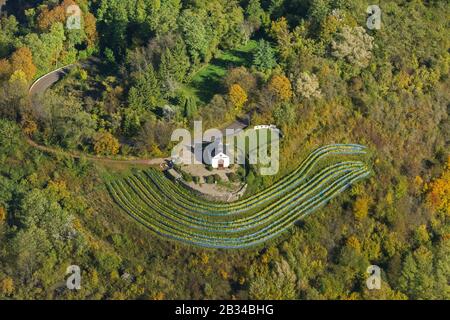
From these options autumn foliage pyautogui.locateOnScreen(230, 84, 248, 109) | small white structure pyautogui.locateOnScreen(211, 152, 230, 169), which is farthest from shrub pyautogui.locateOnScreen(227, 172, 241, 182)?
autumn foliage pyautogui.locateOnScreen(230, 84, 248, 109)

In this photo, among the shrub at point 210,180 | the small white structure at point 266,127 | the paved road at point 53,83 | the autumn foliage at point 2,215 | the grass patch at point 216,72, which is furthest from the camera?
the grass patch at point 216,72

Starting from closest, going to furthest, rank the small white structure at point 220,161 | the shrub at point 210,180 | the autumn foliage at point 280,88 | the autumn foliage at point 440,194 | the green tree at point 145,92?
the shrub at point 210,180
the small white structure at point 220,161
the green tree at point 145,92
the autumn foliage at point 440,194
the autumn foliage at point 280,88

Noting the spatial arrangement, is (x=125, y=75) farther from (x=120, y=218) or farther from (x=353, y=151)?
(x=353, y=151)

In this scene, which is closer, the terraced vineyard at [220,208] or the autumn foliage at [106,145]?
the terraced vineyard at [220,208]

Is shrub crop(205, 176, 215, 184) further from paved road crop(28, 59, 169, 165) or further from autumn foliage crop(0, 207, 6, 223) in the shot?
autumn foliage crop(0, 207, 6, 223)

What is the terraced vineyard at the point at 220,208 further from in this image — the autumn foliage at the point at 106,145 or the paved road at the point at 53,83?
the autumn foliage at the point at 106,145

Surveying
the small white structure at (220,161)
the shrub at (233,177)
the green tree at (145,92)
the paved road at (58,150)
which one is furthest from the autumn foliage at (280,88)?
the green tree at (145,92)

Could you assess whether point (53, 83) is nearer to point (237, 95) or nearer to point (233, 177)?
point (237, 95)
